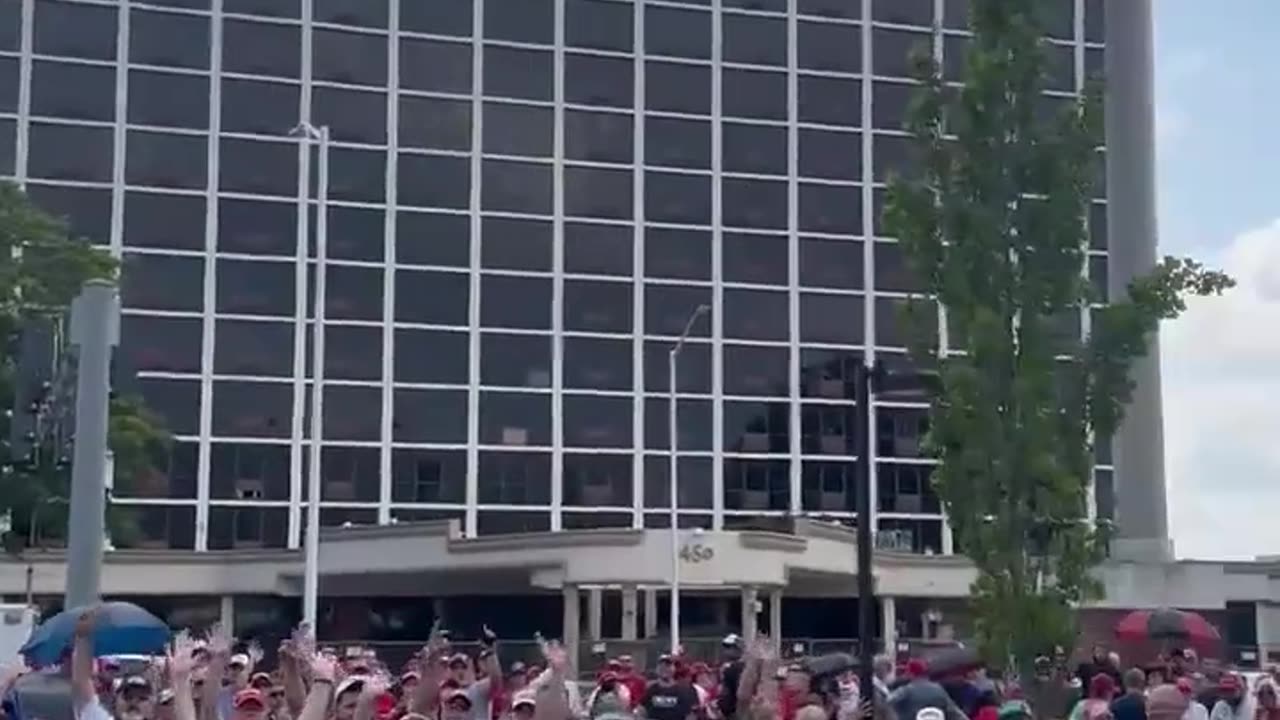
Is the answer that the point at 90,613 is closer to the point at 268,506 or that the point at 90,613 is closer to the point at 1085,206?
the point at 1085,206

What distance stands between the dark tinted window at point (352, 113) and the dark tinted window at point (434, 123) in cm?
78

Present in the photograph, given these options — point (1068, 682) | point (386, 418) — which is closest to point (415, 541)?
point (386, 418)

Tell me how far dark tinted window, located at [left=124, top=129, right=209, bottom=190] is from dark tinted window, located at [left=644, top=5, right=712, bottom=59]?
16627 mm

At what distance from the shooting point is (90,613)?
34.2ft

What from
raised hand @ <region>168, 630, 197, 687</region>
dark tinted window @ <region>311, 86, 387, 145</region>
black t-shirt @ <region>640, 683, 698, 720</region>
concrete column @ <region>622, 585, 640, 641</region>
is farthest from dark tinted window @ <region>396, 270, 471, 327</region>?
raised hand @ <region>168, 630, 197, 687</region>

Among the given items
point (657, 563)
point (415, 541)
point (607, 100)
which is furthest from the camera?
point (607, 100)

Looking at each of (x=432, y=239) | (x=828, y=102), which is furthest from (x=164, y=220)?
(x=828, y=102)

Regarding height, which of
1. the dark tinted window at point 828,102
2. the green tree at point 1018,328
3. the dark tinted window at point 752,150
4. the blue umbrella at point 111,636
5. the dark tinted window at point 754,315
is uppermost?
the dark tinted window at point 828,102

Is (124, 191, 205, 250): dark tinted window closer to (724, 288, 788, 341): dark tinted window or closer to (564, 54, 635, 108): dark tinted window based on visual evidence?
(564, 54, 635, 108): dark tinted window

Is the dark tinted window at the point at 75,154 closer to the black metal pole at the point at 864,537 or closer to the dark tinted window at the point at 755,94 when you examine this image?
the dark tinted window at the point at 755,94

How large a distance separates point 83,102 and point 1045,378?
56.9m

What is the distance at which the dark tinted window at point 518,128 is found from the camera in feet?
235

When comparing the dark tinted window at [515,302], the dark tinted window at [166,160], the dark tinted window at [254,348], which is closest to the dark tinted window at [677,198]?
the dark tinted window at [515,302]

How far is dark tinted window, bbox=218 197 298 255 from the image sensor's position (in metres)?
68.6
